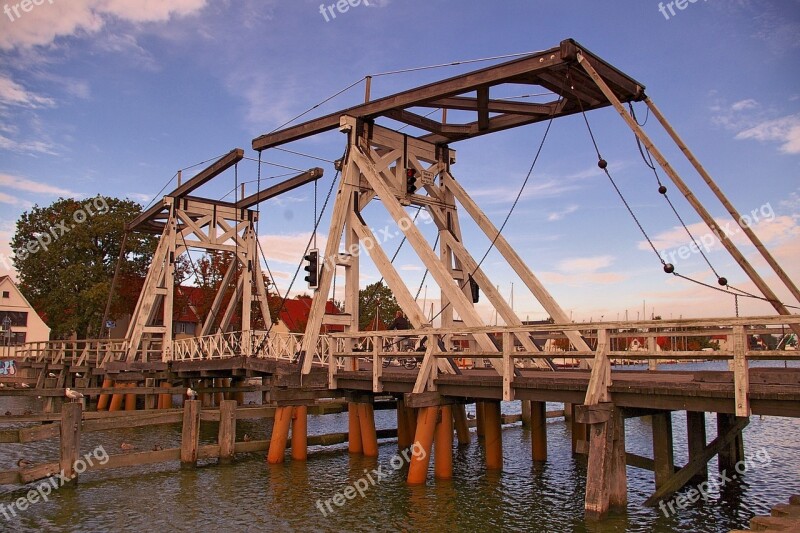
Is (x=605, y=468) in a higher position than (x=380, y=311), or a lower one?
lower

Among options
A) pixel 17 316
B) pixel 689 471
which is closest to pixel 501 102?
pixel 689 471

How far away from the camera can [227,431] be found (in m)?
18.2

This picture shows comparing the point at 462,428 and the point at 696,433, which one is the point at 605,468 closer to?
the point at 696,433

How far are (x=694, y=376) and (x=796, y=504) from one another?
12.8 ft

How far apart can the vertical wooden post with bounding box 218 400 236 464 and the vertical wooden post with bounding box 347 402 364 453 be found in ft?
10.3

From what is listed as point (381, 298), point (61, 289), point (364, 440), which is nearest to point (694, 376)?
point (364, 440)

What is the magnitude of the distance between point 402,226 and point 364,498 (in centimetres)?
618

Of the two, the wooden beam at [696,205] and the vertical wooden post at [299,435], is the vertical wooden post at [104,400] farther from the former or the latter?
the wooden beam at [696,205]

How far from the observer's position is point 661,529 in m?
12.0

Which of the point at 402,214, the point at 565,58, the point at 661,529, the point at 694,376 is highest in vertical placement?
the point at 565,58

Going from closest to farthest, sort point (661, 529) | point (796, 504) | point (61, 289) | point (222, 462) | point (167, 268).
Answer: point (796, 504) → point (661, 529) → point (222, 462) → point (167, 268) → point (61, 289)

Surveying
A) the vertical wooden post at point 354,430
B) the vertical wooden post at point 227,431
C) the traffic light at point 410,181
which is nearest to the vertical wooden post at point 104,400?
the vertical wooden post at point 227,431

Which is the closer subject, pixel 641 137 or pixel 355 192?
pixel 641 137

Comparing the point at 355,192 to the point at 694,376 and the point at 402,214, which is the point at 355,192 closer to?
the point at 402,214
